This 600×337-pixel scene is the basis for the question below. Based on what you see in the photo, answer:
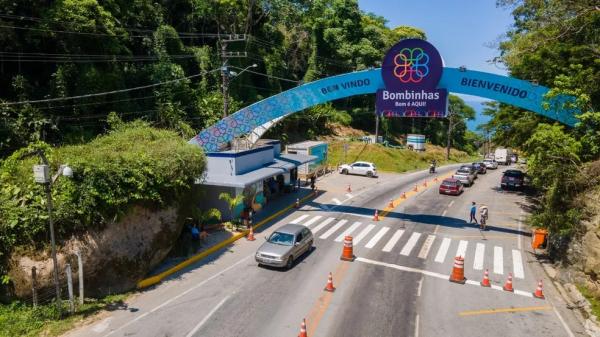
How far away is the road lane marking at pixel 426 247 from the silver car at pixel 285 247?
19.7 feet

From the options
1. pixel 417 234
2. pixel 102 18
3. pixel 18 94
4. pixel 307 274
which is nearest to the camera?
pixel 307 274

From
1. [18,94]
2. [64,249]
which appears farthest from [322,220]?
[18,94]

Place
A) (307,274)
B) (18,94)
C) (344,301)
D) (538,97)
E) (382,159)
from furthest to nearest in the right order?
(382,159) < (18,94) < (538,97) < (307,274) < (344,301)

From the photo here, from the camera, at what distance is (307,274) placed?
1812cm

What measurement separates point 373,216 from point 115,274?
18.1 metres

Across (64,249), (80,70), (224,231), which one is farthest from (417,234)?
(80,70)

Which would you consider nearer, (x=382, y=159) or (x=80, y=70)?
(x=80, y=70)

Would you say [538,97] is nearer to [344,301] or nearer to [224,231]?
[344,301]

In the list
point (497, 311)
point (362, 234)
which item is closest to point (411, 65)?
point (362, 234)

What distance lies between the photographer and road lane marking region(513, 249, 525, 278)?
19181 millimetres

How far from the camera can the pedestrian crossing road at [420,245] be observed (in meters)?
20.4

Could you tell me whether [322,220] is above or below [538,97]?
below

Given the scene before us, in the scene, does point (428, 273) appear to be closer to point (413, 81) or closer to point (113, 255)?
point (413, 81)

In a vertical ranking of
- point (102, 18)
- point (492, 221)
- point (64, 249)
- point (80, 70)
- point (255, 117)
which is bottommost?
point (492, 221)
